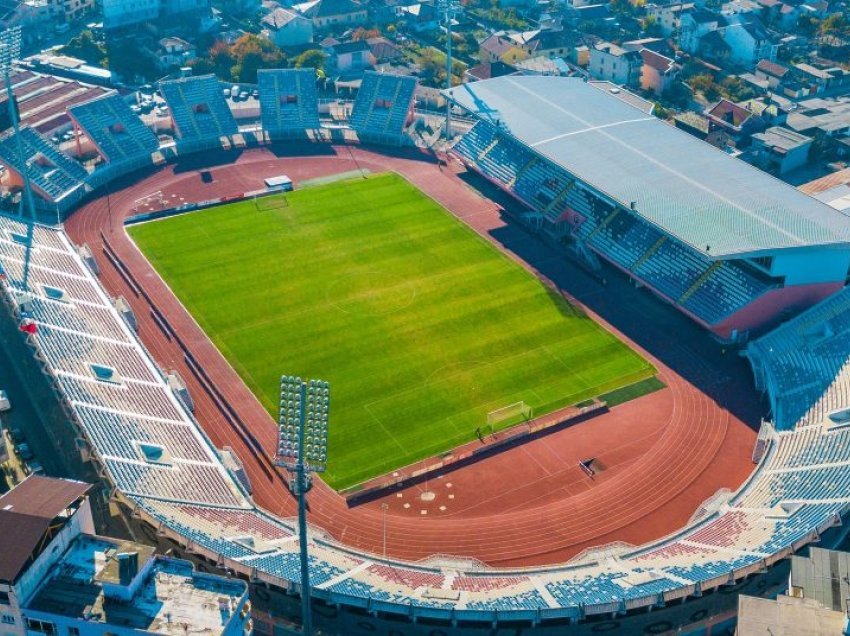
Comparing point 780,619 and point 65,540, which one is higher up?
point 65,540

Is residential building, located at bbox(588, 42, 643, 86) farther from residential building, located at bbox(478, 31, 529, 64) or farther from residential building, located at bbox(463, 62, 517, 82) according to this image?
residential building, located at bbox(463, 62, 517, 82)

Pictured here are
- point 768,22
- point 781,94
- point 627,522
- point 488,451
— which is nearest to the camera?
point 627,522

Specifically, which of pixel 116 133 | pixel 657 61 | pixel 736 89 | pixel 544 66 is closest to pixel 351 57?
pixel 544 66

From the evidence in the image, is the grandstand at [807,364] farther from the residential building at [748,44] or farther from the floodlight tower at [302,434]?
the residential building at [748,44]

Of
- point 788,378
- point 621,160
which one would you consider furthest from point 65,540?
point 621,160

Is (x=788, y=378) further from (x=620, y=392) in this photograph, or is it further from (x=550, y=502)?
(x=550, y=502)

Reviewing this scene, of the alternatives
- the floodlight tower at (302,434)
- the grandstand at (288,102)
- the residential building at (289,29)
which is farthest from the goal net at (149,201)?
the floodlight tower at (302,434)
